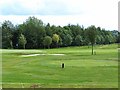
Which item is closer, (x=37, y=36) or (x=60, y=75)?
(x=60, y=75)

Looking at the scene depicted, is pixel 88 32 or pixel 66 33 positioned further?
pixel 66 33

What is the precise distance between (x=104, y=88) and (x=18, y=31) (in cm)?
9195

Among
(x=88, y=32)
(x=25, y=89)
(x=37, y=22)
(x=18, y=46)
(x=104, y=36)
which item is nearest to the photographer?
(x=25, y=89)

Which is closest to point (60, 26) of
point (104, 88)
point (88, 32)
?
point (88, 32)

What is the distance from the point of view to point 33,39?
100188 millimetres

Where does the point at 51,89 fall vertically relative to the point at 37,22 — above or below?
below

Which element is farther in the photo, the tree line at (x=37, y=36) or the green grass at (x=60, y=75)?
the tree line at (x=37, y=36)

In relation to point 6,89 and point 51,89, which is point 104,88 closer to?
point 51,89

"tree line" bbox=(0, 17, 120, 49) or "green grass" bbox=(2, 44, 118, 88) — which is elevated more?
"tree line" bbox=(0, 17, 120, 49)

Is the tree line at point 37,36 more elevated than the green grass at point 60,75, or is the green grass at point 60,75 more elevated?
the tree line at point 37,36

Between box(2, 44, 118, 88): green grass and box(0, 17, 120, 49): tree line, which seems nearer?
box(2, 44, 118, 88): green grass

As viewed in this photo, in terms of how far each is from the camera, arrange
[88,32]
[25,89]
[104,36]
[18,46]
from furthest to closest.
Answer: [104,36]
[18,46]
[88,32]
[25,89]

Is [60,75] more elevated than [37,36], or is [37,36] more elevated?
[37,36]

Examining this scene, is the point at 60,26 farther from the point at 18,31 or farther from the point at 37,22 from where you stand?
the point at 18,31
